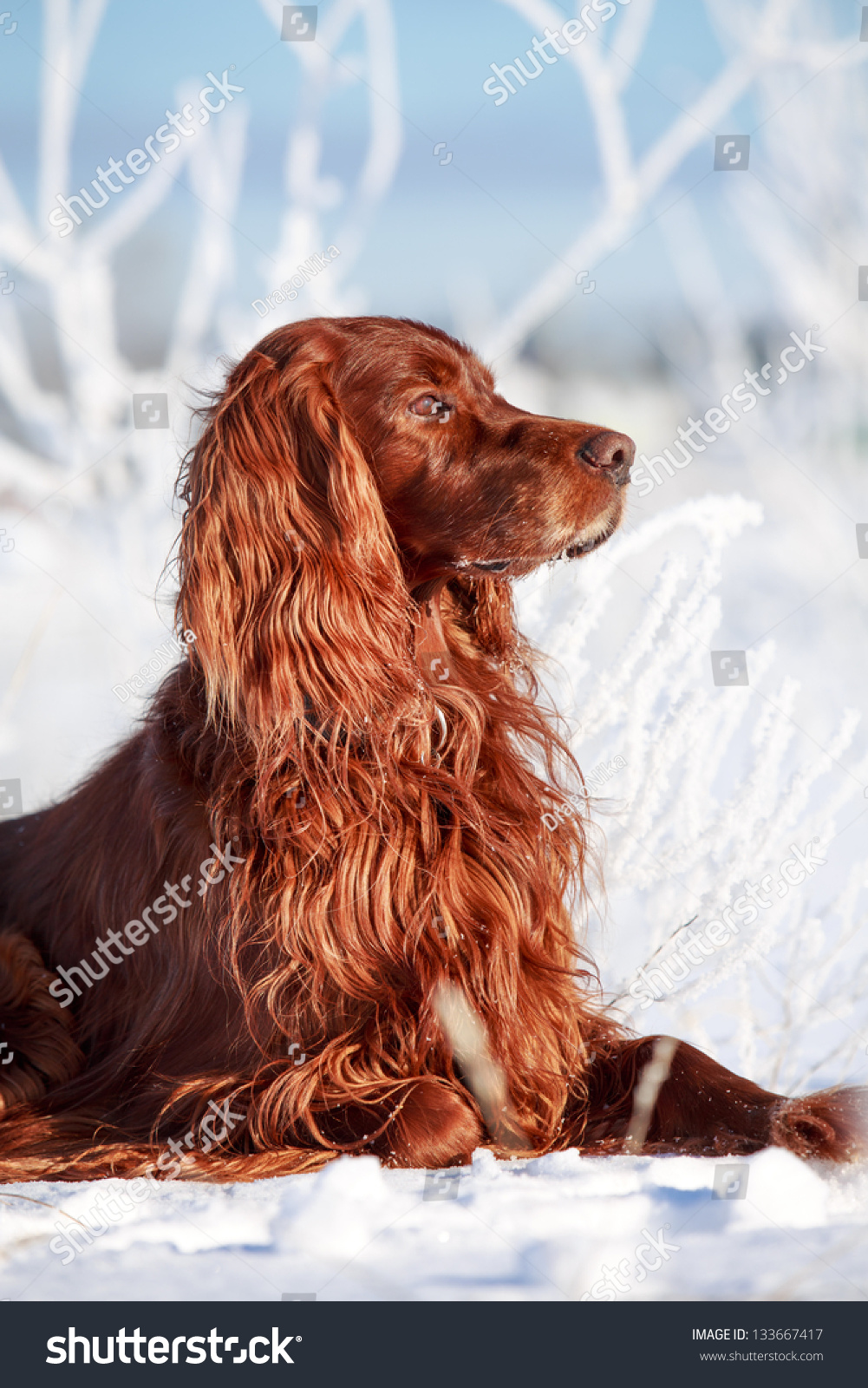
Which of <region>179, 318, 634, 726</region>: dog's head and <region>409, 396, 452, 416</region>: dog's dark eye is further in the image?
<region>409, 396, 452, 416</region>: dog's dark eye

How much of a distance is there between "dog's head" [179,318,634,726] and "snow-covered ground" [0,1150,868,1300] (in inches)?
38.3

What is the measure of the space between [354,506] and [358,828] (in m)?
0.70

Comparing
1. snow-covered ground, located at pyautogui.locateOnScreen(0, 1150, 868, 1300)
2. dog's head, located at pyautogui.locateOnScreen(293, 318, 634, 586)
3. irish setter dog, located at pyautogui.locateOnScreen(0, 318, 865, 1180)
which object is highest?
dog's head, located at pyautogui.locateOnScreen(293, 318, 634, 586)

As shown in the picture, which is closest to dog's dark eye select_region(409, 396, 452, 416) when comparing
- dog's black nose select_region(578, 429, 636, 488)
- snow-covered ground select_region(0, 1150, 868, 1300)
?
dog's black nose select_region(578, 429, 636, 488)

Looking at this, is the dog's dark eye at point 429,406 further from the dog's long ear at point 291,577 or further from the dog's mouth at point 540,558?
the dog's mouth at point 540,558

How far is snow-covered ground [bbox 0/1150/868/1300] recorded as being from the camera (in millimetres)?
2037

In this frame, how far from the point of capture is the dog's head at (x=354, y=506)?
8.73 ft

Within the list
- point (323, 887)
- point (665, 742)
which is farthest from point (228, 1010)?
point (665, 742)

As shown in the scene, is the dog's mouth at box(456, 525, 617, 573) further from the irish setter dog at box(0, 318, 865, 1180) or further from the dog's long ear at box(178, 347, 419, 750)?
the dog's long ear at box(178, 347, 419, 750)

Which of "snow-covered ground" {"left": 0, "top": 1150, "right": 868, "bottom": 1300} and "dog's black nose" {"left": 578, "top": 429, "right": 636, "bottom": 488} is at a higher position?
"dog's black nose" {"left": 578, "top": 429, "right": 636, "bottom": 488}

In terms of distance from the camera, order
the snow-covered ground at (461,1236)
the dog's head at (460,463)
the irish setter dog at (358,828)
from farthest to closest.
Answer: the dog's head at (460,463)
the irish setter dog at (358,828)
the snow-covered ground at (461,1236)

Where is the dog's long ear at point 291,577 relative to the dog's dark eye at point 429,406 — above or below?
below

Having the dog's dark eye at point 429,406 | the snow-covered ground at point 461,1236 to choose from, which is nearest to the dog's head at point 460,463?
the dog's dark eye at point 429,406

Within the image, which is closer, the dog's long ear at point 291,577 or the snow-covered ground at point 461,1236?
the snow-covered ground at point 461,1236
